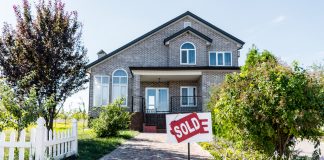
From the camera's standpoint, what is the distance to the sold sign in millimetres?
4664

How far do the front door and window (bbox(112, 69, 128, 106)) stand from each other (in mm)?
2064

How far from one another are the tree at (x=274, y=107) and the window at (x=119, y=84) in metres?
16.8

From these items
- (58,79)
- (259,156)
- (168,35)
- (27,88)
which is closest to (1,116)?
(27,88)

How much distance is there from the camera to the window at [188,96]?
23234 millimetres

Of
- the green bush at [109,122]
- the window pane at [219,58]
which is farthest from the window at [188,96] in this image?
the green bush at [109,122]

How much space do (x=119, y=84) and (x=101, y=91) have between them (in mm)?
1485

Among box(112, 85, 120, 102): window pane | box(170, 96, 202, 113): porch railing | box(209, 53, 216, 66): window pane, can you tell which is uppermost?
box(209, 53, 216, 66): window pane

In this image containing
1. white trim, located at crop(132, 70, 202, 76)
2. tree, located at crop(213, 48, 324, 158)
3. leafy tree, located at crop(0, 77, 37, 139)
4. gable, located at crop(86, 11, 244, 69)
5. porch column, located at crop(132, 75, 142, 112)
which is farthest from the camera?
gable, located at crop(86, 11, 244, 69)

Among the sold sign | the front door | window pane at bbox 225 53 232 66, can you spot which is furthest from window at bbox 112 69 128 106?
the sold sign

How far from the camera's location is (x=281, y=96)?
19.0 feet

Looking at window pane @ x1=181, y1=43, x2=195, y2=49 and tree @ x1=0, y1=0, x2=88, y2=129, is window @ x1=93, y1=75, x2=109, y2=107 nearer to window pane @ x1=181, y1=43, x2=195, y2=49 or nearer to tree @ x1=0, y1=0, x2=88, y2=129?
window pane @ x1=181, y1=43, x2=195, y2=49

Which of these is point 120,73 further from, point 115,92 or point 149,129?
point 149,129

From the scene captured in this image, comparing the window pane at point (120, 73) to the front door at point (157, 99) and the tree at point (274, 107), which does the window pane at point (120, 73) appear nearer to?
the front door at point (157, 99)

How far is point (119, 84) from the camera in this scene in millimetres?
23000
